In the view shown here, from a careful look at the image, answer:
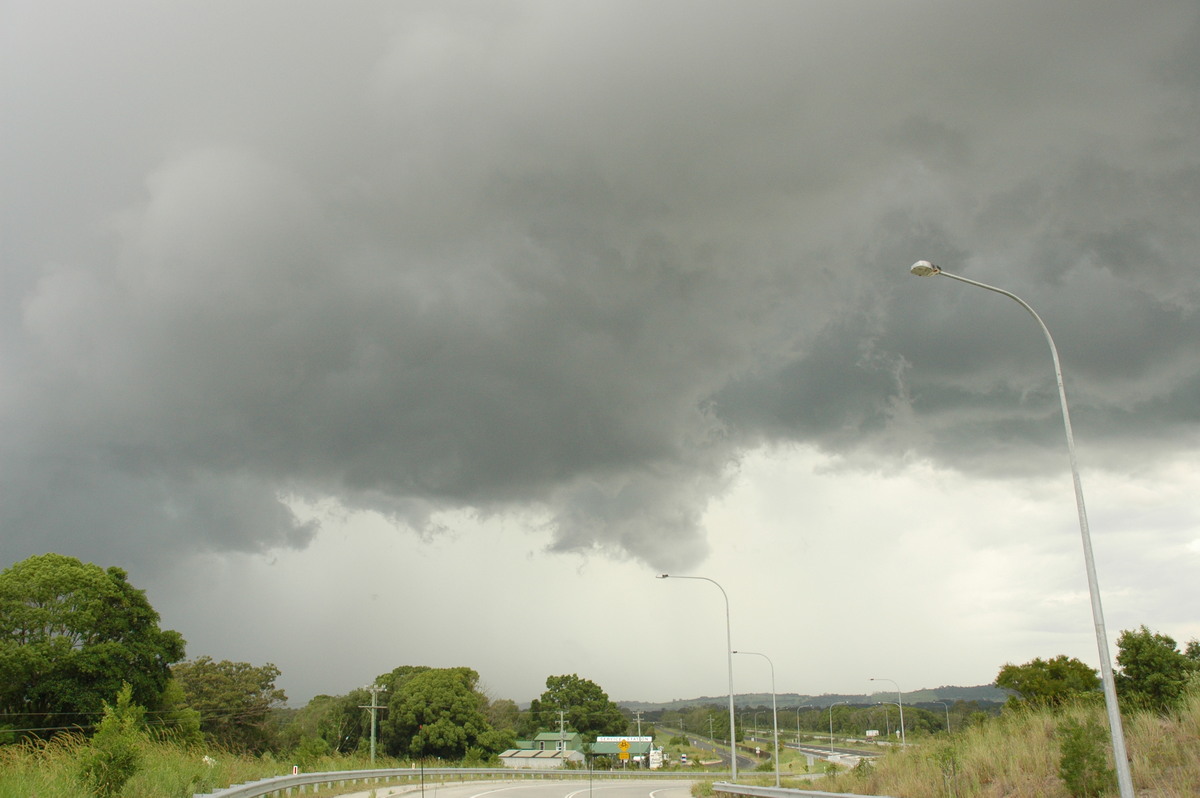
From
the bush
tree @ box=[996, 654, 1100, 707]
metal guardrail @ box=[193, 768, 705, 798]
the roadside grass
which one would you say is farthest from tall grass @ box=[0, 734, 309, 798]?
tree @ box=[996, 654, 1100, 707]

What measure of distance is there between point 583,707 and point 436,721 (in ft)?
128

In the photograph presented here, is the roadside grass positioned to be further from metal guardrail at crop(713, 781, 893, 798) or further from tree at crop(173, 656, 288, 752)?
tree at crop(173, 656, 288, 752)

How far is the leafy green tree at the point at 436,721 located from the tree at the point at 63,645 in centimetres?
3168

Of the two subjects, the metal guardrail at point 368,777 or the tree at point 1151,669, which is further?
the tree at point 1151,669

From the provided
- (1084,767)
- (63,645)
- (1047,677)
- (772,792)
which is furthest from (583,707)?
(1084,767)

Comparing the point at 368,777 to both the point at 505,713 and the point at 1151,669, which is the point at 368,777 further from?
the point at 505,713

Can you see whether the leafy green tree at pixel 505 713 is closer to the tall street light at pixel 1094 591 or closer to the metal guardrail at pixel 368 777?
the metal guardrail at pixel 368 777

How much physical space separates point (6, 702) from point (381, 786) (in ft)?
84.7

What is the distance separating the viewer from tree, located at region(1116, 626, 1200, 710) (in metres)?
21.9

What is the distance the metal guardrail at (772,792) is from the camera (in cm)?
1990

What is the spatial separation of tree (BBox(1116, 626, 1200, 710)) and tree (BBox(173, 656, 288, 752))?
239 ft

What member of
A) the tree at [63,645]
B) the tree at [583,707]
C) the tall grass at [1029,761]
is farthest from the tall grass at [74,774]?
the tree at [583,707]

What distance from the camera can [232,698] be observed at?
76.3m

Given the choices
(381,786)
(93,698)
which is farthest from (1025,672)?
(93,698)
